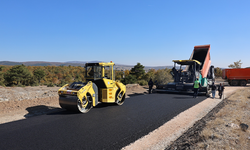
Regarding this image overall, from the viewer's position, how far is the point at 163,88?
1489 cm

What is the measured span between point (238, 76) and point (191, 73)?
1512 centimetres

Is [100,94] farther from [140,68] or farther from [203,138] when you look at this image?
[140,68]

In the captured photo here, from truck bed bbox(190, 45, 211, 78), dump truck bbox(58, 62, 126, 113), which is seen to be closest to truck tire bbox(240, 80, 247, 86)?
truck bed bbox(190, 45, 211, 78)

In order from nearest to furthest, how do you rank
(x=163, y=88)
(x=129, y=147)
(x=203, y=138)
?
1. (x=129, y=147)
2. (x=203, y=138)
3. (x=163, y=88)

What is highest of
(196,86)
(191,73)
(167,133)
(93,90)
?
(191,73)

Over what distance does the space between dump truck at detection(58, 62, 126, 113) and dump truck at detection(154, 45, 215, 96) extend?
6.34 metres

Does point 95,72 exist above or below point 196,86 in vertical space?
above

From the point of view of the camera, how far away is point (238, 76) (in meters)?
25.1

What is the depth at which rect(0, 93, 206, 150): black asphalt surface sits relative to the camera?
14.4 feet

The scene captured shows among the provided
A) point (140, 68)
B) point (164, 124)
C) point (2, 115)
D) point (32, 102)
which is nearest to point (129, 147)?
point (164, 124)

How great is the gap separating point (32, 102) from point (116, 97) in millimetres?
4681

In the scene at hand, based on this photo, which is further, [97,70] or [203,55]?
[203,55]

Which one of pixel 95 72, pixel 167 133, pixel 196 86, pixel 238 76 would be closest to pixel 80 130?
pixel 167 133

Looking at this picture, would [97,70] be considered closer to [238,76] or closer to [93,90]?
[93,90]
